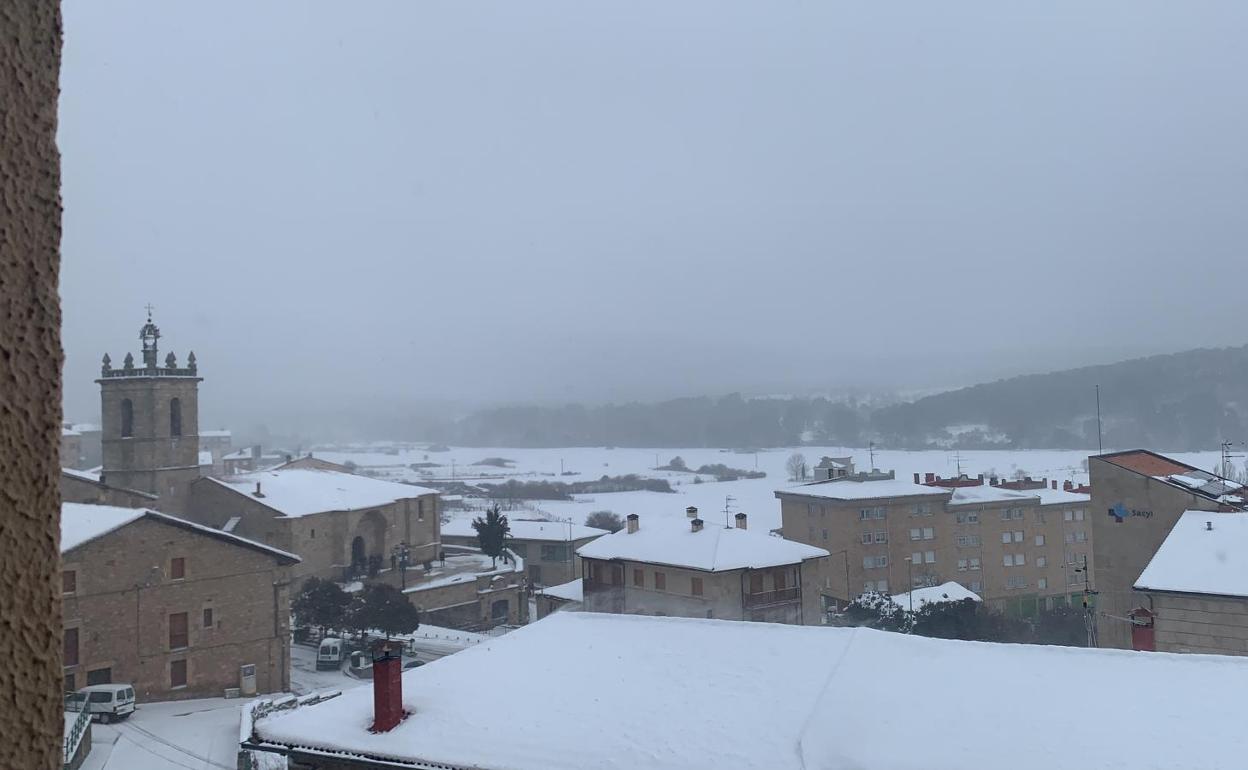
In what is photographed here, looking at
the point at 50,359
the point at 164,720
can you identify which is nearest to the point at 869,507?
the point at 164,720

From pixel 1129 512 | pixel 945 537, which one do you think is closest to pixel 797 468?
pixel 945 537

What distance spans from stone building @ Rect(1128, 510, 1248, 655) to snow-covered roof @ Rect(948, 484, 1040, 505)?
1955 cm

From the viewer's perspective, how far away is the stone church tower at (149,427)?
38.5 meters

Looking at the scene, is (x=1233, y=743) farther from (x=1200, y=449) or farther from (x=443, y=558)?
(x=1200, y=449)

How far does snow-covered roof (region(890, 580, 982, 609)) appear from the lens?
32.5 m

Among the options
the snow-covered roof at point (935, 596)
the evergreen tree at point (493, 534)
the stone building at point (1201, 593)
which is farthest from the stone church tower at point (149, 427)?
the stone building at point (1201, 593)

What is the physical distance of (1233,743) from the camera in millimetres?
8828

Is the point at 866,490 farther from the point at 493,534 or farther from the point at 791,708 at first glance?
the point at 791,708

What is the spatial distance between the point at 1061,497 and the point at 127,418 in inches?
1632

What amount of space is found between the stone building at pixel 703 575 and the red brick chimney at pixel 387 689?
15845 mm

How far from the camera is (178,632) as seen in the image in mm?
24031

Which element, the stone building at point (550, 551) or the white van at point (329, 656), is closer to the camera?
the white van at point (329, 656)

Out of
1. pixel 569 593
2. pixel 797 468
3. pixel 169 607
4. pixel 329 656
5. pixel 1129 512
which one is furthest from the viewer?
pixel 797 468

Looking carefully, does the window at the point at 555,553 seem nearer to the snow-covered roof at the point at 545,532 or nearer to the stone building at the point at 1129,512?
the snow-covered roof at the point at 545,532
